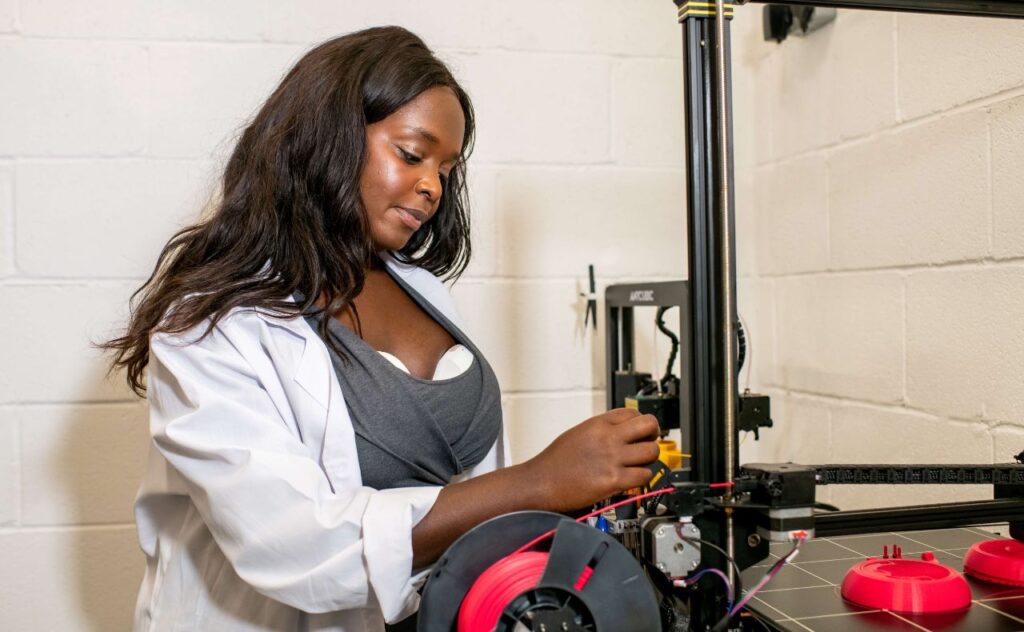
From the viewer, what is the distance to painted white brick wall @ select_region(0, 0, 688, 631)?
1.68 meters

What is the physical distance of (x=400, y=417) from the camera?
44.7 inches

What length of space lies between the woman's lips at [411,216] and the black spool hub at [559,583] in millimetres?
550

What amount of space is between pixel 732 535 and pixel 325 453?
493mm

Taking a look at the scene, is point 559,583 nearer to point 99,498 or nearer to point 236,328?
point 236,328

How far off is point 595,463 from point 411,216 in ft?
1.64

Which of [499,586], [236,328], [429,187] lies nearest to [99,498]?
[236,328]

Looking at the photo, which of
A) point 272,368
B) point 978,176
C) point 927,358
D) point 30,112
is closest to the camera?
point 272,368

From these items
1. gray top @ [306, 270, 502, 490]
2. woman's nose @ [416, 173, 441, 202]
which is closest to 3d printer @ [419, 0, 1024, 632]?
gray top @ [306, 270, 502, 490]

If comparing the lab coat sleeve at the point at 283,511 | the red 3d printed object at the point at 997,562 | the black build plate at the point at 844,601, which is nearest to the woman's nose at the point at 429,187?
the lab coat sleeve at the point at 283,511

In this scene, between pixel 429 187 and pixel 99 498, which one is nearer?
pixel 429 187

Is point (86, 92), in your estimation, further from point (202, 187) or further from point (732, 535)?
point (732, 535)

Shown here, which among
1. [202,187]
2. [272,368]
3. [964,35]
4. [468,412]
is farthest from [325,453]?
[964,35]

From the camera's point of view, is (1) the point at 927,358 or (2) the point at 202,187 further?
(2) the point at 202,187

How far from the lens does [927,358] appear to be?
61.0 inches
